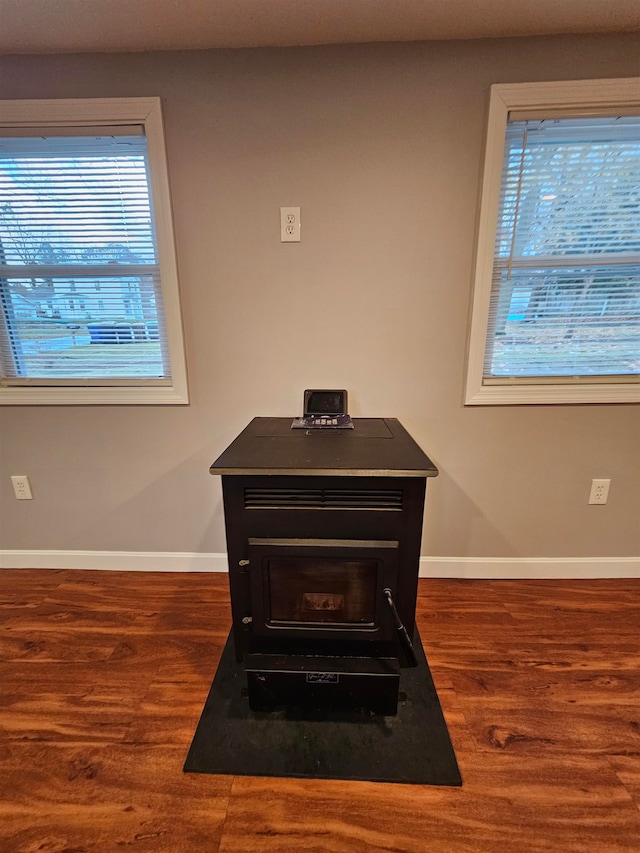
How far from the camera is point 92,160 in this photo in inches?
57.0

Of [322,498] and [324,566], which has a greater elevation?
[322,498]

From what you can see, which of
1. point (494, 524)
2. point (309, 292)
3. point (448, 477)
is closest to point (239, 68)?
point (309, 292)

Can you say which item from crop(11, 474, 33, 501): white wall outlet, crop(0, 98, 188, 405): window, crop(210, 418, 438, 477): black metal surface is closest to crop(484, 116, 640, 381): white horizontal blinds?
crop(210, 418, 438, 477): black metal surface

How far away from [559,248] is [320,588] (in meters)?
1.58

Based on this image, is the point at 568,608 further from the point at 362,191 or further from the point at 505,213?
the point at 362,191

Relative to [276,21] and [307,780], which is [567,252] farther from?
[307,780]

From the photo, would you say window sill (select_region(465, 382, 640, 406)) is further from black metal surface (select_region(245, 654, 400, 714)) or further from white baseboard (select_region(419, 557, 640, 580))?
black metal surface (select_region(245, 654, 400, 714))

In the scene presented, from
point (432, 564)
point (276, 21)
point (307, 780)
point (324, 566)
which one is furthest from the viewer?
point (432, 564)

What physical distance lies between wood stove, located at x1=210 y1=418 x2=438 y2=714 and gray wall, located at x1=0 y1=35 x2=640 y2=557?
581 millimetres

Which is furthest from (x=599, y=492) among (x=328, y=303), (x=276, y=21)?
(x=276, y=21)

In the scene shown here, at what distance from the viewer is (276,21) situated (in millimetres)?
1182

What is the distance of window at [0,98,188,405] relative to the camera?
4.60 feet

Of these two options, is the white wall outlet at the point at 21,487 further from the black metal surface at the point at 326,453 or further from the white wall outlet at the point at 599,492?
the white wall outlet at the point at 599,492

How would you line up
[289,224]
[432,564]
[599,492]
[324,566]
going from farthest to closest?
[432,564], [599,492], [289,224], [324,566]
